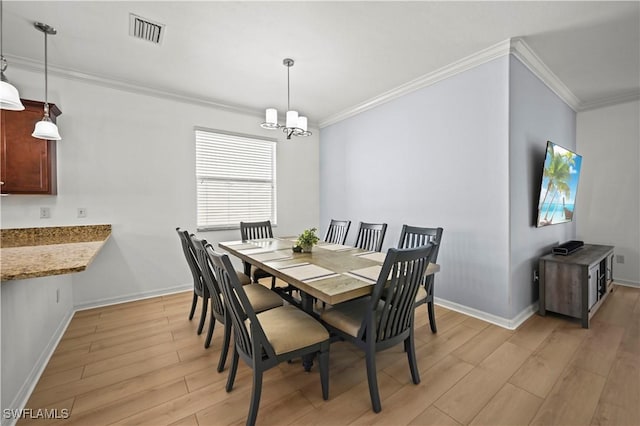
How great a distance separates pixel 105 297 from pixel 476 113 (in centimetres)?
457

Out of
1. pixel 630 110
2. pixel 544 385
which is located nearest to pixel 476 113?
pixel 544 385

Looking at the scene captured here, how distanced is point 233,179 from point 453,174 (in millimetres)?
2995

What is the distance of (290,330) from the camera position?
62.6 inches

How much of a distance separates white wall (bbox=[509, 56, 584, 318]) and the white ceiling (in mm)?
329

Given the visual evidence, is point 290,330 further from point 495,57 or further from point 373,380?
point 495,57

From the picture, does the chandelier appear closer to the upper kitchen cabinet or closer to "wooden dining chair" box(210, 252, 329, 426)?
"wooden dining chair" box(210, 252, 329, 426)

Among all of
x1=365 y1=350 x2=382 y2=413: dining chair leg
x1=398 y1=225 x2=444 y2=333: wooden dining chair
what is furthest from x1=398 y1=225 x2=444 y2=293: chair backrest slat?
x1=365 y1=350 x2=382 y2=413: dining chair leg

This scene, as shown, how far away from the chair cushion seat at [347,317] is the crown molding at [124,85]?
333 cm

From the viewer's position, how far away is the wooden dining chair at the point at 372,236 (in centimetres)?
293

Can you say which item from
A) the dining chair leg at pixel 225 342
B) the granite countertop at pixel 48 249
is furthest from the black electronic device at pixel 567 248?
the granite countertop at pixel 48 249

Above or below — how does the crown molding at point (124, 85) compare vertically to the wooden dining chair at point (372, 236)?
above

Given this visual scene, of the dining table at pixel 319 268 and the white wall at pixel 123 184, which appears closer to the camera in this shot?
the dining table at pixel 319 268

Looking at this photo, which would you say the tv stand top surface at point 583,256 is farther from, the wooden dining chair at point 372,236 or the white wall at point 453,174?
the wooden dining chair at point 372,236

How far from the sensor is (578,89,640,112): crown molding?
3.59 meters
